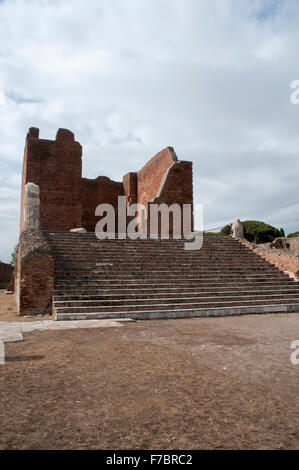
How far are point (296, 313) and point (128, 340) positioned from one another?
5228mm

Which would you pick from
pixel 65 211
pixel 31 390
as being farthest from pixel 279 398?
pixel 65 211

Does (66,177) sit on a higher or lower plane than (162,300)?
higher

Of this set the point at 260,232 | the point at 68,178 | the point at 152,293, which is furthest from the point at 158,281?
the point at 260,232

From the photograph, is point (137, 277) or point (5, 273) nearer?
point (137, 277)

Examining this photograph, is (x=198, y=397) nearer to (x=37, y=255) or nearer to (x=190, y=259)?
(x=37, y=255)

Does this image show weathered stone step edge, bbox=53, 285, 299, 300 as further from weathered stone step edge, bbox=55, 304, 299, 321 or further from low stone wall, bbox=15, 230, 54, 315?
weathered stone step edge, bbox=55, 304, 299, 321

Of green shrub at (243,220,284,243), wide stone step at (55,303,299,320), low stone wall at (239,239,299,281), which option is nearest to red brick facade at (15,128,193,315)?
low stone wall at (239,239,299,281)

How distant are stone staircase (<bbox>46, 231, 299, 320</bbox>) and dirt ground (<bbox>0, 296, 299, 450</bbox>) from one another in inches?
97.6

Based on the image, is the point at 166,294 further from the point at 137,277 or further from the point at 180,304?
the point at 137,277

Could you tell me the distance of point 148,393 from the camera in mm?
3012

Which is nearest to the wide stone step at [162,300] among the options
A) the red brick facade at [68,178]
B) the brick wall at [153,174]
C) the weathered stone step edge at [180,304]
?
the weathered stone step edge at [180,304]

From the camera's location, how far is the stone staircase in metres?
7.84

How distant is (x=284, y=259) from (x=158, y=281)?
5141 mm
